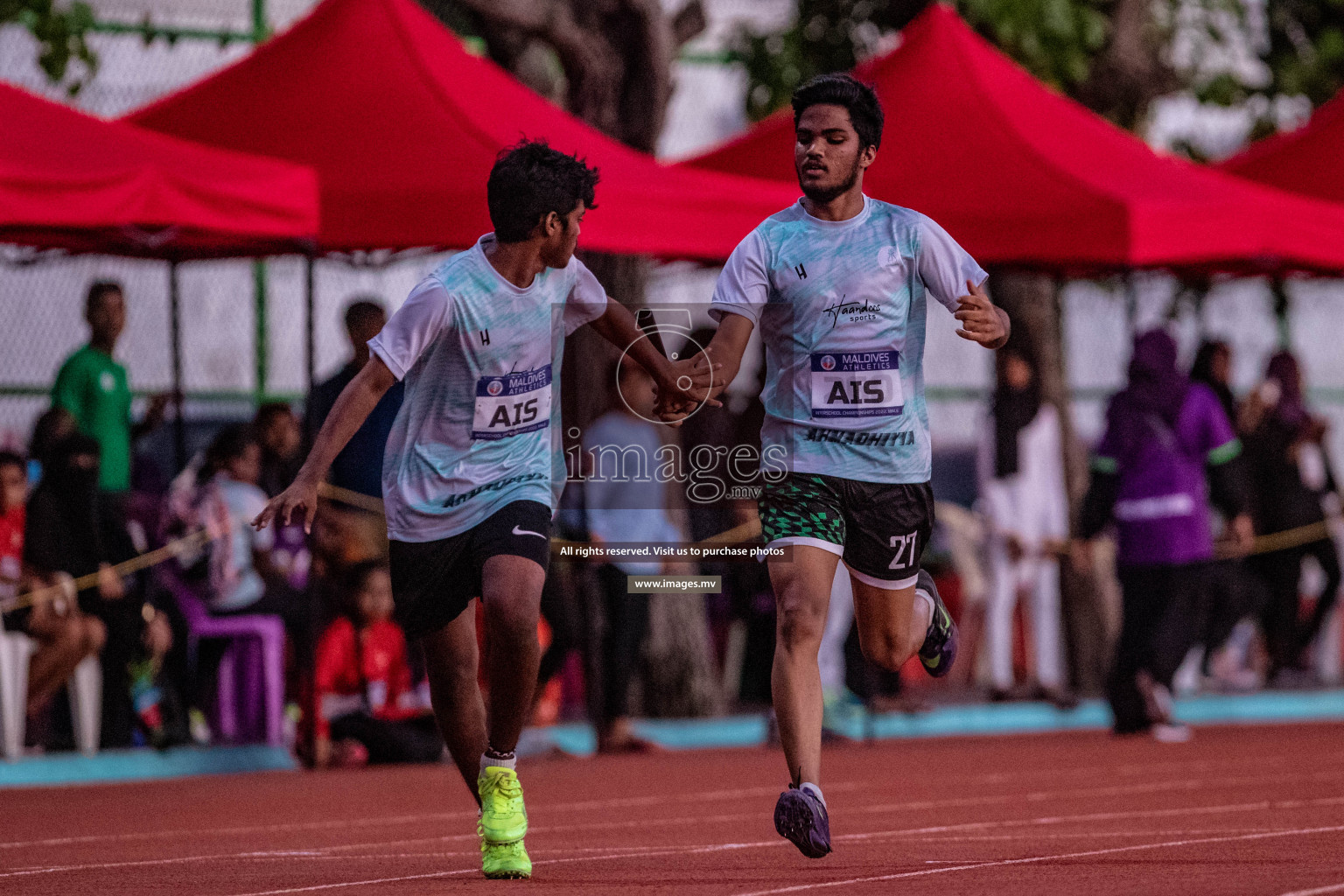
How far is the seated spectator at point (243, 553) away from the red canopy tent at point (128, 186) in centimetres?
115

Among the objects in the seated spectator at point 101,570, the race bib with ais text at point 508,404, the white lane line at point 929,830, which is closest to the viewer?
the race bib with ais text at point 508,404

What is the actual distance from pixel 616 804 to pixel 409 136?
3.85 m

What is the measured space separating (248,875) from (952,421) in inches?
426

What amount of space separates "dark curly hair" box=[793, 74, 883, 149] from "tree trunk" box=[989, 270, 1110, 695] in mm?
8534

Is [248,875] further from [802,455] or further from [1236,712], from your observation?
[1236,712]

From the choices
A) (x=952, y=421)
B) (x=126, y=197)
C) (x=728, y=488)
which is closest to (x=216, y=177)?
(x=126, y=197)

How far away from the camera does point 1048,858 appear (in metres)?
6.63

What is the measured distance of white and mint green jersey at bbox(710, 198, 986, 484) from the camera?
640 centimetres

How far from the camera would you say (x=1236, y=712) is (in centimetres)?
1456

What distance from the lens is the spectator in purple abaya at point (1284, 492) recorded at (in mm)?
14852

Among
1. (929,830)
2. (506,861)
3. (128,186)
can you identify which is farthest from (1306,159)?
(506,861)

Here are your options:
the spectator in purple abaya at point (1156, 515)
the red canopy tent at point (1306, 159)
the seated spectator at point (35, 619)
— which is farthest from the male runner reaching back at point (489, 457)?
the red canopy tent at point (1306, 159)

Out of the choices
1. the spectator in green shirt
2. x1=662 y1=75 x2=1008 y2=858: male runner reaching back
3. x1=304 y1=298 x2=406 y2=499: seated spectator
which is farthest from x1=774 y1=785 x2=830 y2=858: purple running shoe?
the spectator in green shirt

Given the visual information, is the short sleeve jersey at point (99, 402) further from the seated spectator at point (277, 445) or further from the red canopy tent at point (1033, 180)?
the red canopy tent at point (1033, 180)
